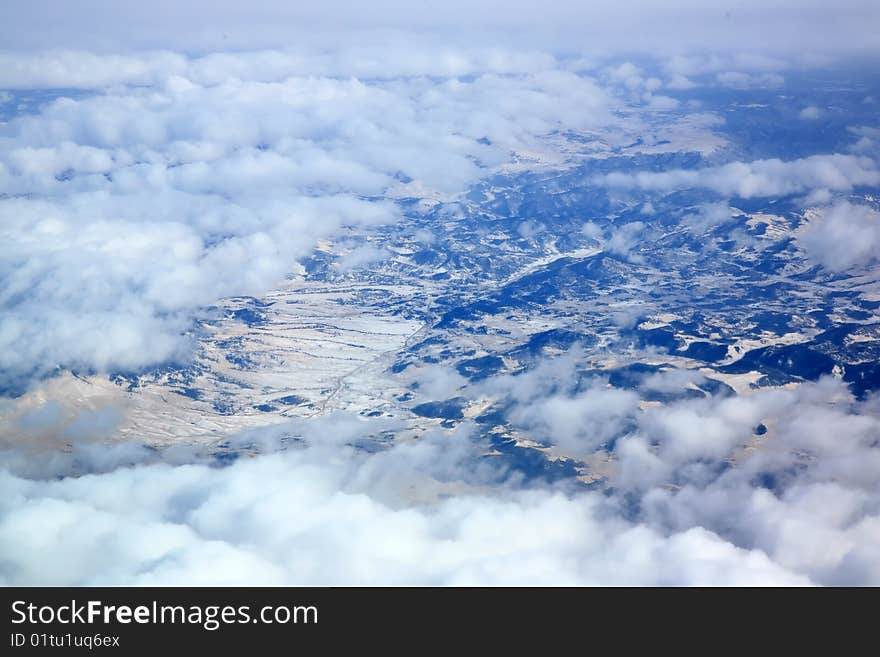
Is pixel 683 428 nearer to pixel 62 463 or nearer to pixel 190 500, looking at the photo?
pixel 190 500

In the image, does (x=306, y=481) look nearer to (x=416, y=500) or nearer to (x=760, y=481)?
(x=416, y=500)

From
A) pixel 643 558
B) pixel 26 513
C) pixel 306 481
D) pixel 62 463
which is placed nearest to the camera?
pixel 26 513

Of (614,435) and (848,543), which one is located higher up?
(614,435)

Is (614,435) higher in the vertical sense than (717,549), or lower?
higher

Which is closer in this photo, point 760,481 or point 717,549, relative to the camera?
point 717,549

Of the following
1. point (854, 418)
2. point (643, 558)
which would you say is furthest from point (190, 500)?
point (854, 418)

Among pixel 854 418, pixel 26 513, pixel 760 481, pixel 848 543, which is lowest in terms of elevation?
pixel 848 543

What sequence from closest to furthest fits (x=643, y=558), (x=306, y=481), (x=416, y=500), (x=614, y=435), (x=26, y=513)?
1. (x=26, y=513)
2. (x=643, y=558)
3. (x=306, y=481)
4. (x=416, y=500)
5. (x=614, y=435)

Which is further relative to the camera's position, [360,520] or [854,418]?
[854,418]

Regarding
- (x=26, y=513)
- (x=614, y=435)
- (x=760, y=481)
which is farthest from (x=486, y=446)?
(x=26, y=513)
